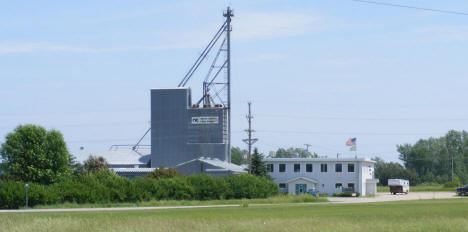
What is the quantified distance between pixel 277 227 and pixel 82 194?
138 ft

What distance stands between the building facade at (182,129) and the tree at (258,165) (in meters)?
8.88

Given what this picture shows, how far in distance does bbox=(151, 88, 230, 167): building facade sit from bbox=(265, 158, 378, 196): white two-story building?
28.2ft

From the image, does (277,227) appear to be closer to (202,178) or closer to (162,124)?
(202,178)

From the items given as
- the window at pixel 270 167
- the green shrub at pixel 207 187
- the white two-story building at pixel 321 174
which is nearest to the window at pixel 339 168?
the white two-story building at pixel 321 174

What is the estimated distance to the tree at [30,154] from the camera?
76.7 meters

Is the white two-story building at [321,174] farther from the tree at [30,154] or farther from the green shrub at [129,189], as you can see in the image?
the tree at [30,154]

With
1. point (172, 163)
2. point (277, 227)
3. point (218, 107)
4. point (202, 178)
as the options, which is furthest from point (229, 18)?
point (277, 227)

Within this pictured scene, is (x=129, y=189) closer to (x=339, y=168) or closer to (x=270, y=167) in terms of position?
(x=270, y=167)

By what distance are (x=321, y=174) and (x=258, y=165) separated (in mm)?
12668

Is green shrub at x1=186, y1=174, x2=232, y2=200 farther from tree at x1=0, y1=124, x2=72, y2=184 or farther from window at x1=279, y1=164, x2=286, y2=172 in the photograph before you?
window at x1=279, y1=164, x2=286, y2=172

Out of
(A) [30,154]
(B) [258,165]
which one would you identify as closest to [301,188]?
(B) [258,165]

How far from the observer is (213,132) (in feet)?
353

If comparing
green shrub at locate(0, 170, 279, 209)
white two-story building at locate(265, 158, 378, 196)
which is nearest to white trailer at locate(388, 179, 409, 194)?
white two-story building at locate(265, 158, 378, 196)

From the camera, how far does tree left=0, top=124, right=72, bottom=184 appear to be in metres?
76.7
